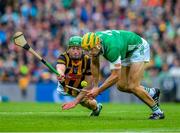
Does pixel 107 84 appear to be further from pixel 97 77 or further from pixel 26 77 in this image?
pixel 26 77

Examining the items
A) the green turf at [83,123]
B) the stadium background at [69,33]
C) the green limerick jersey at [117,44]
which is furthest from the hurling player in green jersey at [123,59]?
the stadium background at [69,33]

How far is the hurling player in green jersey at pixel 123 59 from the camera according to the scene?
15547mm

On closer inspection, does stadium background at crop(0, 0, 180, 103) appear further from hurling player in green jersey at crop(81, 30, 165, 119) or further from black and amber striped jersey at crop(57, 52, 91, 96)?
hurling player in green jersey at crop(81, 30, 165, 119)

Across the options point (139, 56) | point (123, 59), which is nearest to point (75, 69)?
A: point (123, 59)

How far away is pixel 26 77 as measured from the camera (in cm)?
2872

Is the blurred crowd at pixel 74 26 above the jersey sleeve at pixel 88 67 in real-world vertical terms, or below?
below

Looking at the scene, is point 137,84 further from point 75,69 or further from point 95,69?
point 75,69

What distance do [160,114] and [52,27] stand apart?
15.7m

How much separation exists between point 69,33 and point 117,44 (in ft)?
49.6

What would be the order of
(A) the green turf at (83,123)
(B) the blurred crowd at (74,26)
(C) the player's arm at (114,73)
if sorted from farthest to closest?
(B) the blurred crowd at (74,26) < (C) the player's arm at (114,73) < (A) the green turf at (83,123)

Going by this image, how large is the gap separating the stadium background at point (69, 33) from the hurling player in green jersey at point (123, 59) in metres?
11.7

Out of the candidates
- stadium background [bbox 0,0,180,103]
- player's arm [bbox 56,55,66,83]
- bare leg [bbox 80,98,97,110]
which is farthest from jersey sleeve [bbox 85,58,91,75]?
stadium background [bbox 0,0,180,103]

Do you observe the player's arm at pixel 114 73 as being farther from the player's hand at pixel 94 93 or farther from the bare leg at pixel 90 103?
the bare leg at pixel 90 103

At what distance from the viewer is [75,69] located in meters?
17.2
